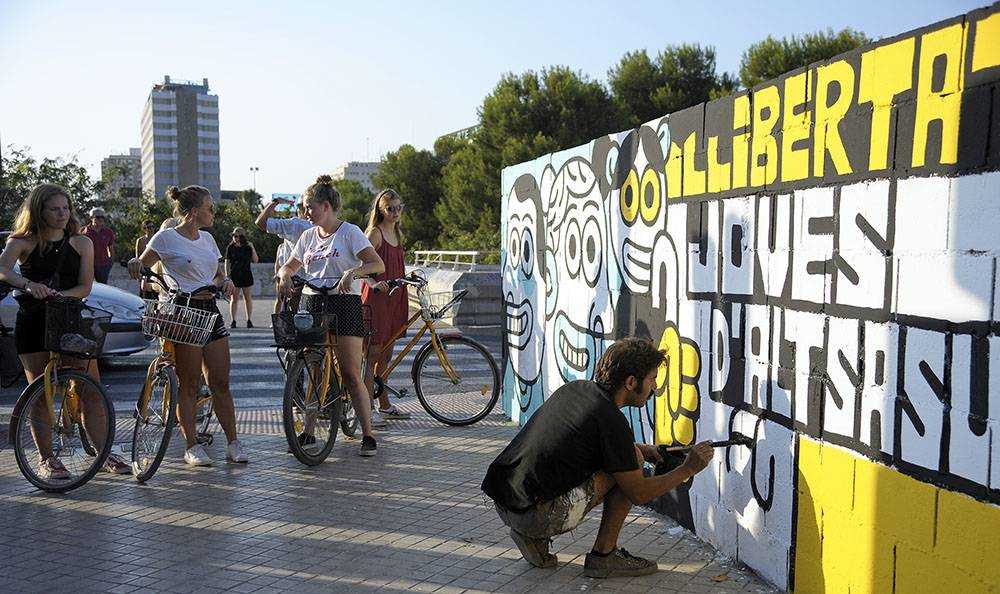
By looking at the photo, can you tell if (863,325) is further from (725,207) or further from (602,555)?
(602,555)

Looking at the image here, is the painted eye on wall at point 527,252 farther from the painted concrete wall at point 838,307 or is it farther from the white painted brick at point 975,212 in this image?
the white painted brick at point 975,212

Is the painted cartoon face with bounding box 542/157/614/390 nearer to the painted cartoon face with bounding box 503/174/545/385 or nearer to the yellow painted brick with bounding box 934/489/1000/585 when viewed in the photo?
the painted cartoon face with bounding box 503/174/545/385

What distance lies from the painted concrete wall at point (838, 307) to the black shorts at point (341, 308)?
6.17 feet

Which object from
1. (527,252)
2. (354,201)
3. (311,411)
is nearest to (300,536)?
(311,411)

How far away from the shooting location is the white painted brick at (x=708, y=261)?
4.44 metres

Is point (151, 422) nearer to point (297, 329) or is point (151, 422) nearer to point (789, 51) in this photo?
point (297, 329)

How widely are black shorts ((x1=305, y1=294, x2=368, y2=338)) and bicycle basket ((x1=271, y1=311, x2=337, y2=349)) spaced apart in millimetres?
Result: 189

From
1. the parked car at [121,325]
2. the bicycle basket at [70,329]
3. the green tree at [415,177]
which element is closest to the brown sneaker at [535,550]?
the bicycle basket at [70,329]

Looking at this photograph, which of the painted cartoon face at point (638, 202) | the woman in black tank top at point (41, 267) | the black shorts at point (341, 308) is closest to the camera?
the painted cartoon face at point (638, 202)

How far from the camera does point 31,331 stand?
5711 mm

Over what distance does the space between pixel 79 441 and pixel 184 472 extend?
2.19ft

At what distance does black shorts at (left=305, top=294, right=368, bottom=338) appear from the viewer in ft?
20.7

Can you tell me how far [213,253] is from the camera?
20.7 ft

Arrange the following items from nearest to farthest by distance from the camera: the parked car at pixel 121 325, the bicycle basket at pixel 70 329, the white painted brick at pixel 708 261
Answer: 1. the white painted brick at pixel 708 261
2. the bicycle basket at pixel 70 329
3. the parked car at pixel 121 325
